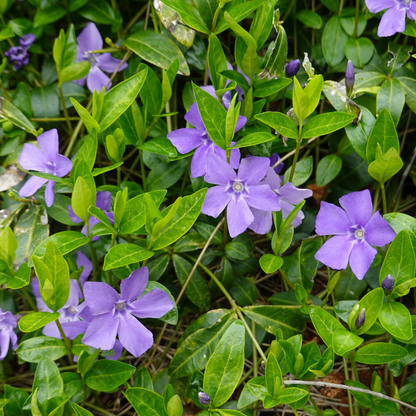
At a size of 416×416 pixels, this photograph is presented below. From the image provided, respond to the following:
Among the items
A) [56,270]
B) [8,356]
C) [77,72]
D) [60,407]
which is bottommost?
[8,356]

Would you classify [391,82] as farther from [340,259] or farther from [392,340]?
[392,340]

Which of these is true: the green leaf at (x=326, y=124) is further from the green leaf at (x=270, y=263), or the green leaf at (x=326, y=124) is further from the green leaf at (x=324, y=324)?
the green leaf at (x=324, y=324)

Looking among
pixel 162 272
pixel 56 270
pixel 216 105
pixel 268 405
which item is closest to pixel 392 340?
pixel 268 405

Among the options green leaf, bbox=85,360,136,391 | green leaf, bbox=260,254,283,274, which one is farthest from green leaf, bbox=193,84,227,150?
green leaf, bbox=85,360,136,391

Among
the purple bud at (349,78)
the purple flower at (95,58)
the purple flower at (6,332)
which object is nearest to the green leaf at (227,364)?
the purple flower at (6,332)

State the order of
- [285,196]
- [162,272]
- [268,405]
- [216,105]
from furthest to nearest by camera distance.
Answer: [162,272], [285,196], [216,105], [268,405]

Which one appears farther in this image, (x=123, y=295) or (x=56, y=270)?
(x=123, y=295)

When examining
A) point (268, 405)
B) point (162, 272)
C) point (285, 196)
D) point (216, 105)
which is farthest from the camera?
point (162, 272)

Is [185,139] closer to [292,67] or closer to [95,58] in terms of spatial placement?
[292,67]
